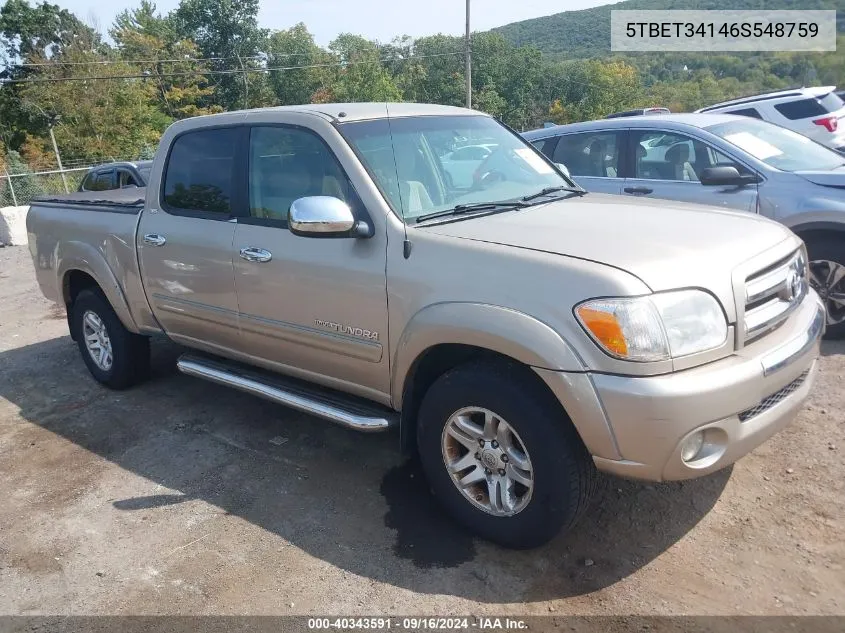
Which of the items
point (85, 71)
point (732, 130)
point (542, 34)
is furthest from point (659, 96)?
point (732, 130)

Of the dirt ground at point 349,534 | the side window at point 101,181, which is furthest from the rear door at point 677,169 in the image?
the side window at point 101,181

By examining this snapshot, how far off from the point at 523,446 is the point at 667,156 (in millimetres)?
4020

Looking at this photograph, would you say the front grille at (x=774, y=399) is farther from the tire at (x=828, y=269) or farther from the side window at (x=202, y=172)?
the side window at (x=202, y=172)

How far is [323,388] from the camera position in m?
3.83

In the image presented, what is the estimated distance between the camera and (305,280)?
3.49m

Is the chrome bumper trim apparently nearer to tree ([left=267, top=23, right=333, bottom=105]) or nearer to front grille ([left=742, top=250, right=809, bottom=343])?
front grille ([left=742, top=250, right=809, bottom=343])

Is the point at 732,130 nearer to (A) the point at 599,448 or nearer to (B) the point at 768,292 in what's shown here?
(B) the point at 768,292

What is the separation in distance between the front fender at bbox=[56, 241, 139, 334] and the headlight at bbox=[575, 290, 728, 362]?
11.8 ft

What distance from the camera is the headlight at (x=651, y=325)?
2459 mm

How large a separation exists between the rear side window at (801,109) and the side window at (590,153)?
6508 mm

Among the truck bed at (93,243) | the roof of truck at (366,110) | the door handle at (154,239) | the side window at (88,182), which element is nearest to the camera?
the roof of truck at (366,110)

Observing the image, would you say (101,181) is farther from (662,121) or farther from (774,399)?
(774,399)

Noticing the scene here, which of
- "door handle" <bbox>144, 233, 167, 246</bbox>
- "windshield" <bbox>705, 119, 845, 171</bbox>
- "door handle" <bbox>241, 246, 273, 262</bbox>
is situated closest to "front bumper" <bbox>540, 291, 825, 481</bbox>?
"door handle" <bbox>241, 246, 273, 262</bbox>
